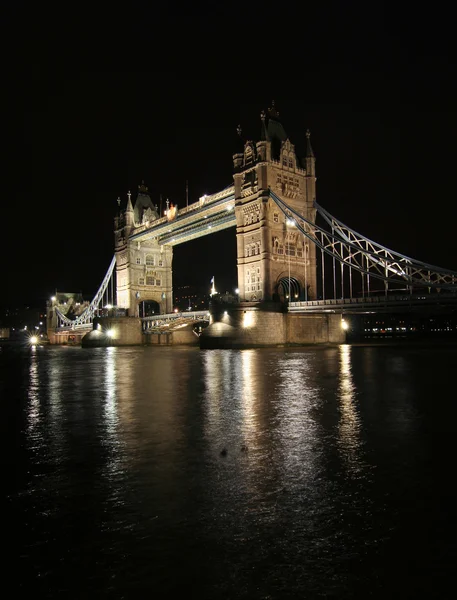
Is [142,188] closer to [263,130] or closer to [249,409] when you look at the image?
[263,130]

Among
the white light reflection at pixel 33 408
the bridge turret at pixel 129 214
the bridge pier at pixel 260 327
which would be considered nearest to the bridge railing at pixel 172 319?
the bridge pier at pixel 260 327

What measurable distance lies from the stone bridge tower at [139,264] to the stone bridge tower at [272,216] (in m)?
27.0

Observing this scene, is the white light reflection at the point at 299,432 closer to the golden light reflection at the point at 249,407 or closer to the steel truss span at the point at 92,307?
the golden light reflection at the point at 249,407

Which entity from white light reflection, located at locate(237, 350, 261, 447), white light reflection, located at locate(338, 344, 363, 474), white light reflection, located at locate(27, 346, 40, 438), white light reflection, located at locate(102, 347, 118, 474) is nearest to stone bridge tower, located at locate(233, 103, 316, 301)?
white light reflection, located at locate(237, 350, 261, 447)

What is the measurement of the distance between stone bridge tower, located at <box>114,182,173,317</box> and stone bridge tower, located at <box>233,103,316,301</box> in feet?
88.7

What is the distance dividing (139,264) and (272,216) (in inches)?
1223

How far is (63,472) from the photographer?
5.30m

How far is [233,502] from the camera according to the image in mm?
4191

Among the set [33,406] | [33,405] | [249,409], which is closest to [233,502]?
[249,409]

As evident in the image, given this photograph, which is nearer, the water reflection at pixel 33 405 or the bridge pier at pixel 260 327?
the water reflection at pixel 33 405

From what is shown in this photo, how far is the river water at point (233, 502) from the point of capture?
9.58 feet

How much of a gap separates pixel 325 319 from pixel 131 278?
34489 millimetres

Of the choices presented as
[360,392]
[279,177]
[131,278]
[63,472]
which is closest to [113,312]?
[131,278]

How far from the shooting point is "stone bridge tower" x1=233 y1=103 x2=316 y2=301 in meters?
41.8
